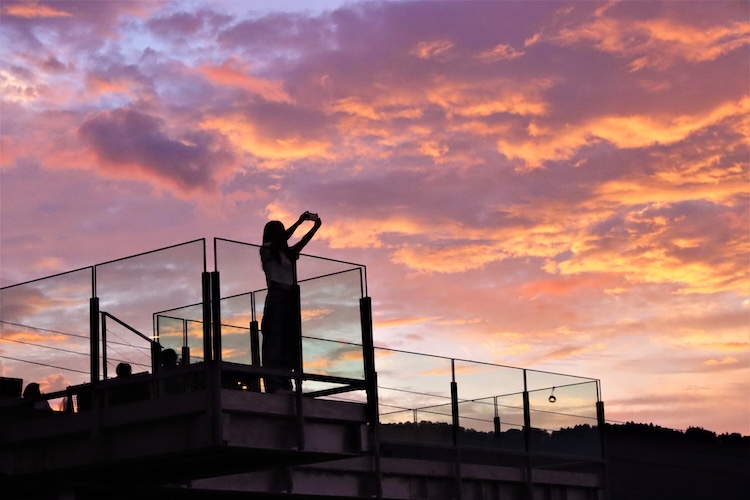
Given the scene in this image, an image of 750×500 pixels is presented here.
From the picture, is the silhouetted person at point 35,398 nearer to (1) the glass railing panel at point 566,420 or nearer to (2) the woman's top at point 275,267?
(2) the woman's top at point 275,267

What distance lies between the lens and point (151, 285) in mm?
23688

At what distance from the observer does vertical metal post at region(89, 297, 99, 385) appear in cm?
2467

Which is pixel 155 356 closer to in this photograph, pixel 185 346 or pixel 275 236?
pixel 185 346

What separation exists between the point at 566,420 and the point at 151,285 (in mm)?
19898

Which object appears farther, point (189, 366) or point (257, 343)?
point (257, 343)

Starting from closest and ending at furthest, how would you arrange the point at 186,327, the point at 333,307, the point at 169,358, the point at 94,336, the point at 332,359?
the point at 186,327
the point at 169,358
the point at 94,336
the point at 332,359
the point at 333,307

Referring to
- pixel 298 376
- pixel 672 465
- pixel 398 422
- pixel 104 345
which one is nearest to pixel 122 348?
pixel 104 345

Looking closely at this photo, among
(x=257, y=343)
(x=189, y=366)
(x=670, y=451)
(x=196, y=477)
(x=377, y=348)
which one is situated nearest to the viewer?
(x=189, y=366)

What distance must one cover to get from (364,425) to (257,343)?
2.87 meters

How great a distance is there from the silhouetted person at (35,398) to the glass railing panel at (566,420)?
1725cm

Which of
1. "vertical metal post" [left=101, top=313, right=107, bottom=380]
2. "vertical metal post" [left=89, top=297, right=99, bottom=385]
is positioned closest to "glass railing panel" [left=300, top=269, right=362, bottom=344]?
"vertical metal post" [left=101, top=313, right=107, bottom=380]

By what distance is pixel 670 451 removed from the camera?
79.0m

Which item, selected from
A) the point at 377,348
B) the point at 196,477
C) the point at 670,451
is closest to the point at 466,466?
the point at 377,348

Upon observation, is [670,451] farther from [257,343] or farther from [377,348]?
[257,343]
